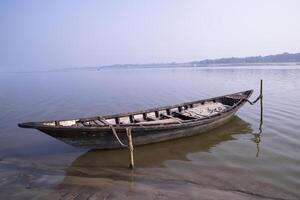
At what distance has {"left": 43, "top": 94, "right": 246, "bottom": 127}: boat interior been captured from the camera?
A: 12281mm

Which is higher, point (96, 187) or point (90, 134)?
point (90, 134)

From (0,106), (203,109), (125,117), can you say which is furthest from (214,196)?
(0,106)

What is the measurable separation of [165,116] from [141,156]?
139 inches

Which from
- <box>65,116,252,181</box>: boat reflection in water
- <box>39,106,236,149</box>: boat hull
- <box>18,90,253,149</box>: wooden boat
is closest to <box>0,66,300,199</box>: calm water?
<box>65,116,252,181</box>: boat reflection in water

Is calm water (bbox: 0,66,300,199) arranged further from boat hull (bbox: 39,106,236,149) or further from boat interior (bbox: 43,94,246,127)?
boat interior (bbox: 43,94,246,127)

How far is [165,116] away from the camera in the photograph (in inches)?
584

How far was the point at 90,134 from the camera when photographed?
35.8ft

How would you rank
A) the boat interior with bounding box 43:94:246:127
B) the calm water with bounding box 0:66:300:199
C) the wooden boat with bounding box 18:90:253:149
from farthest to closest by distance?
1. the boat interior with bounding box 43:94:246:127
2. the wooden boat with bounding box 18:90:253:149
3. the calm water with bounding box 0:66:300:199

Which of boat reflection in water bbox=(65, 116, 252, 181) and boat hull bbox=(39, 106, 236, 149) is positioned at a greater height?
boat hull bbox=(39, 106, 236, 149)

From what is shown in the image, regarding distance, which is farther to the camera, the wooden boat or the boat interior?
the boat interior

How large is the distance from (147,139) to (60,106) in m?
15.4

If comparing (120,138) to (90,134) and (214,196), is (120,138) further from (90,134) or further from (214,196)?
(214,196)

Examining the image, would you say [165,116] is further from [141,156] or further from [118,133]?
[118,133]

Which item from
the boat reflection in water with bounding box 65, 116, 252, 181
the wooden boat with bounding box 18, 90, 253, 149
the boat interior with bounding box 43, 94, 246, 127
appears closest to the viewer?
the boat reflection in water with bounding box 65, 116, 252, 181
